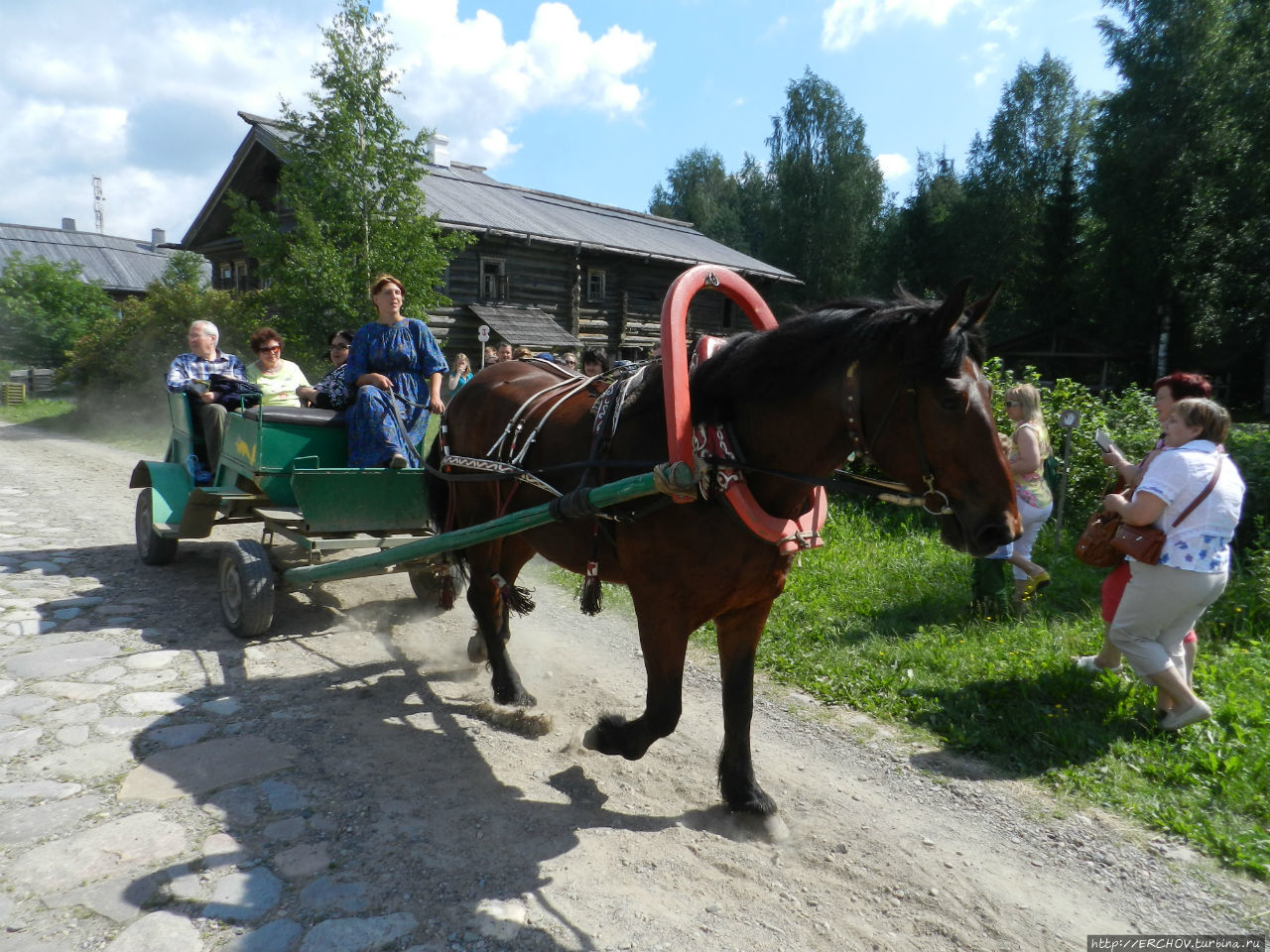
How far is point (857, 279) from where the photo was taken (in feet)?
122

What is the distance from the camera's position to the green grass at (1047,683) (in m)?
3.19

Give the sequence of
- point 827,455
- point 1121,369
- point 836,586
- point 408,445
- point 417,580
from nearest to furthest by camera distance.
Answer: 1. point 827,455
2. point 408,445
3. point 417,580
4. point 836,586
5. point 1121,369

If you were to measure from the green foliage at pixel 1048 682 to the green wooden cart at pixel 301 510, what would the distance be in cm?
231

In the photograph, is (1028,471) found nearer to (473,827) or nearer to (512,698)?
(512,698)

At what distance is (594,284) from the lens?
22312 millimetres

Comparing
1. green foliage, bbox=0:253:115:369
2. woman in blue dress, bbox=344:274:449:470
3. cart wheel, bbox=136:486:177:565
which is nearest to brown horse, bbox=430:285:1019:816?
woman in blue dress, bbox=344:274:449:470

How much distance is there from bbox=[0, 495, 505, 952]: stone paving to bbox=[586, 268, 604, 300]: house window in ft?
61.5

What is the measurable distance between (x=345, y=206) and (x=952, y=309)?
1255 centimetres

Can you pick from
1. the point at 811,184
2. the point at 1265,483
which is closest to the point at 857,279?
the point at 811,184

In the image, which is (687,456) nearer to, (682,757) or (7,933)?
(682,757)

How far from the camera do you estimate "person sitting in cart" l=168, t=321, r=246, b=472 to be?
5387mm

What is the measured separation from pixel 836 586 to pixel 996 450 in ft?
12.2

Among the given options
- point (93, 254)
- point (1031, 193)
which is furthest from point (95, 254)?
point (1031, 193)

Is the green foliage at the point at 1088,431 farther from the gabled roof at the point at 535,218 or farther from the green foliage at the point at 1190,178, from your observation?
the green foliage at the point at 1190,178
